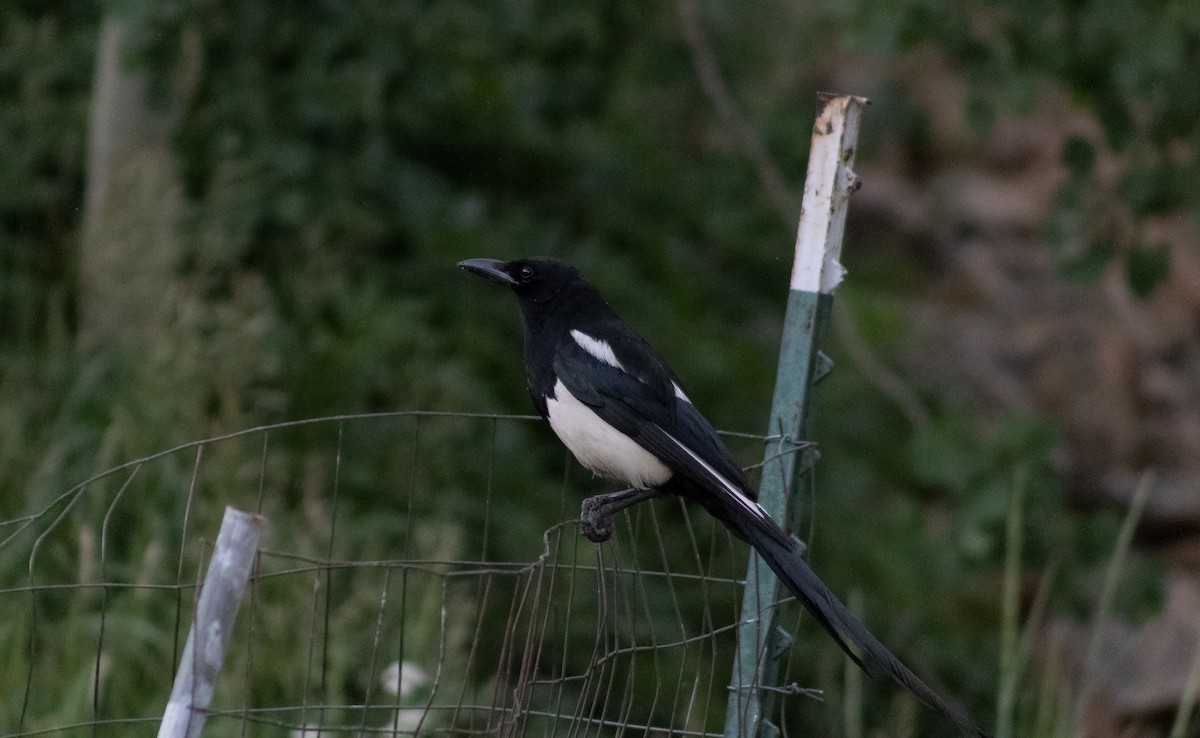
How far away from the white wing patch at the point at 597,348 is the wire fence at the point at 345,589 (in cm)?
33

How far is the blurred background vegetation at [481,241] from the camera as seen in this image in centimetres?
418

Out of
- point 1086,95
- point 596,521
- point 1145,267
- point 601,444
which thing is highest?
point 1086,95

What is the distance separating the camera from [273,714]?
11.4 feet

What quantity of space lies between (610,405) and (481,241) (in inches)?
102

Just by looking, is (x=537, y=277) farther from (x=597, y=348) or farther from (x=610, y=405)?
(x=610, y=405)

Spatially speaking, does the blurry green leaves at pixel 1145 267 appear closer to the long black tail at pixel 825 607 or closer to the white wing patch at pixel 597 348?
the white wing patch at pixel 597 348

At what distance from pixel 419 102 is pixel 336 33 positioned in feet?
2.82

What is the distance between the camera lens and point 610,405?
2666 mm

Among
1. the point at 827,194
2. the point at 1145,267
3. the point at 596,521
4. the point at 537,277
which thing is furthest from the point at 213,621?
the point at 1145,267

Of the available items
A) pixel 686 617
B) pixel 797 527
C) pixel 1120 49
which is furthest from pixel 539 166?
pixel 797 527

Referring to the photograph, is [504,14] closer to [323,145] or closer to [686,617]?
[323,145]

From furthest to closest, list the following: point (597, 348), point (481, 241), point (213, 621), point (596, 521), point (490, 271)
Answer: point (481, 241)
point (490, 271)
point (597, 348)
point (596, 521)
point (213, 621)

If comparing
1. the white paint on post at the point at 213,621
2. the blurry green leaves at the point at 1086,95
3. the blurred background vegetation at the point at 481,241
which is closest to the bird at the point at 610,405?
the white paint on post at the point at 213,621

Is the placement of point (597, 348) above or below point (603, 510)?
above
